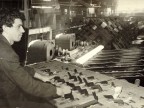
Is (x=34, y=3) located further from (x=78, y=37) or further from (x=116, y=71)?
(x=78, y=37)

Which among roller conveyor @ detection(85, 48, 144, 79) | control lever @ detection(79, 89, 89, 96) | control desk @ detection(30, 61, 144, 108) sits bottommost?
roller conveyor @ detection(85, 48, 144, 79)

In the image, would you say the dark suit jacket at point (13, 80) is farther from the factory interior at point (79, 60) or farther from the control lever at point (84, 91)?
the control lever at point (84, 91)

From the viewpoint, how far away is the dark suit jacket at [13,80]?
308cm

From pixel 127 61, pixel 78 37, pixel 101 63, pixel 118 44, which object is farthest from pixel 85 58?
pixel 118 44

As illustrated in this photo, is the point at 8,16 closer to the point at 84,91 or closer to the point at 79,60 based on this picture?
the point at 84,91

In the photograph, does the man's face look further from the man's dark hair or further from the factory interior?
the factory interior

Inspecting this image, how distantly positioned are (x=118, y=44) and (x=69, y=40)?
17.9ft

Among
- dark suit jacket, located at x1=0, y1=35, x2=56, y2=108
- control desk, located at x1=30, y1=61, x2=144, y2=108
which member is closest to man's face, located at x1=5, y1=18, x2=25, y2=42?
dark suit jacket, located at x1=0, y1=35, x2=56, y2=108

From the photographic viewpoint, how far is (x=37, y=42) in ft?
27.0

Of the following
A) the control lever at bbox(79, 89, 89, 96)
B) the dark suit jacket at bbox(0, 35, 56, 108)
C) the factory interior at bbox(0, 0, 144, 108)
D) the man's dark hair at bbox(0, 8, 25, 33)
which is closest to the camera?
the dark suit jacket at bbox(0, 35, 56, 108)

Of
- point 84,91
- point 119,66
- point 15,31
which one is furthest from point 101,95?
point 119,66

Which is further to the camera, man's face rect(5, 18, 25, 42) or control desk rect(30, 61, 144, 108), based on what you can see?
control desk rect(30, 61, 144, 108)

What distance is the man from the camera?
3.10 metres

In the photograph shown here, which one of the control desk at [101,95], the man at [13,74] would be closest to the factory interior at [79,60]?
the control desk at [101,95]
